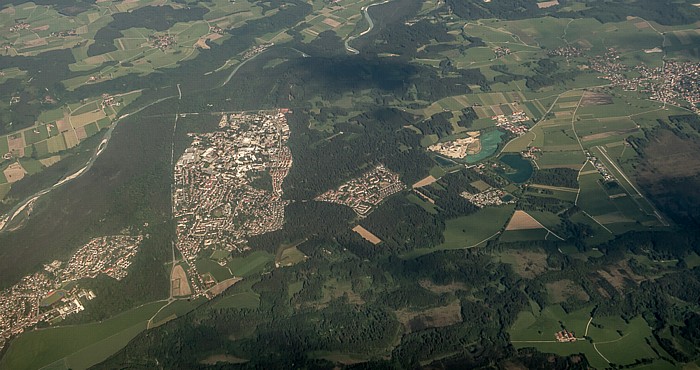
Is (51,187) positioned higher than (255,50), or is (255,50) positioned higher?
(51,187)

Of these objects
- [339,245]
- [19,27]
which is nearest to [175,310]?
[339,245]

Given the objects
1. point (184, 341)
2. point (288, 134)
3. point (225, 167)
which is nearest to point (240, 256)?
point (184, 341)

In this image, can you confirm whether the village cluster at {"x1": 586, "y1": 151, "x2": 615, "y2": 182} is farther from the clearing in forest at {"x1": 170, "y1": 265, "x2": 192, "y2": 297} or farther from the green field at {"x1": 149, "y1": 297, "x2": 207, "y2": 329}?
the clearing in forest at {"x1": 170, "y1": 265, "x2": 192, "y2": 297}

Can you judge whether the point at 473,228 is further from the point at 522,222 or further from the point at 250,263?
the point at 250,263

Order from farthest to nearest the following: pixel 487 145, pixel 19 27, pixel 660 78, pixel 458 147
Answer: pixel 19 27 → pixel 660 78 → pixel 487 145 → pixel 458 147

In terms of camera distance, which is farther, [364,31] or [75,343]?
[364,31]

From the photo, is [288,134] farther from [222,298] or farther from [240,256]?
[222,298]

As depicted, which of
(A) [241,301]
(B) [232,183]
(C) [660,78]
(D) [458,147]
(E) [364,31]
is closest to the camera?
(A) [241,301]
